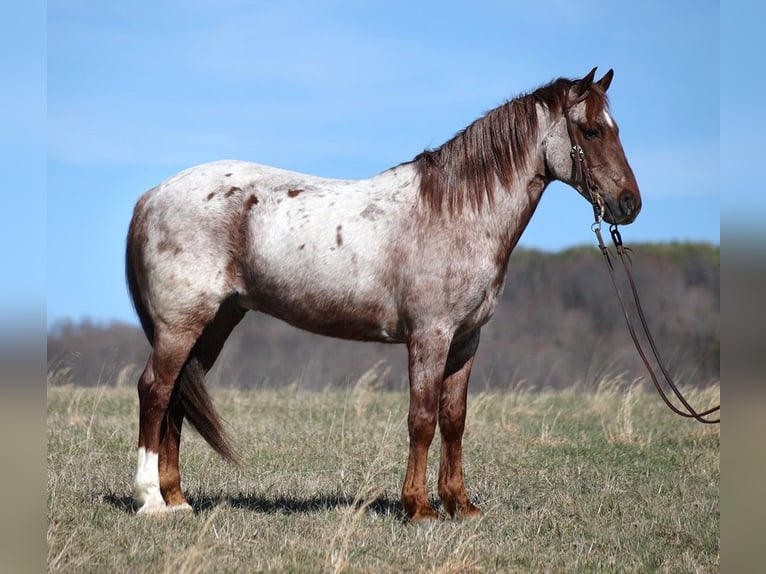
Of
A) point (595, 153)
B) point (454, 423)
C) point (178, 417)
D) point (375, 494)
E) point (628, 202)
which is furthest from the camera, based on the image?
point (178, 417)

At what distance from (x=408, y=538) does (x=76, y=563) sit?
70.7 inches

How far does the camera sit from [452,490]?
553 centimetres

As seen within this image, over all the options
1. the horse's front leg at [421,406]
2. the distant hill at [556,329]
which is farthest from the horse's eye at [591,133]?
the distant hill at [556,329]

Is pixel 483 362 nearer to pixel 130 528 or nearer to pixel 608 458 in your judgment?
pixel 608 458

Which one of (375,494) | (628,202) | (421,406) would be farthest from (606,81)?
(375,494)

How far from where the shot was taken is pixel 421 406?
525cm

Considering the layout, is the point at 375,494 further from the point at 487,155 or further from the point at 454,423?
the point at 487,155

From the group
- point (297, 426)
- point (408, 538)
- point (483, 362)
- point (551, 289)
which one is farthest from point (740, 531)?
point (551, 289)

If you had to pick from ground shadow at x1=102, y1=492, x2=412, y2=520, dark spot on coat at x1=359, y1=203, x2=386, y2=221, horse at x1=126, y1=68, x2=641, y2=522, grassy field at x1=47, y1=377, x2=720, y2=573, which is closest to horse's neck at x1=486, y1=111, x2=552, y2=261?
horse at x1=126, y1=68, x2=641, y2=522

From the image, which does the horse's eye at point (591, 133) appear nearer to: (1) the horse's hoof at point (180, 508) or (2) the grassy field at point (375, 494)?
(2) the grassy field at point (375, 494)

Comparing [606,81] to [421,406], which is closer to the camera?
[421,406]

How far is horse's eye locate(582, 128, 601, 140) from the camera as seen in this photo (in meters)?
5.32

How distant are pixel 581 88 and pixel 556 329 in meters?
24.2

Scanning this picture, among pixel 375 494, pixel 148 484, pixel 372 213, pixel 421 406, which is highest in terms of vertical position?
pixel 372 213
